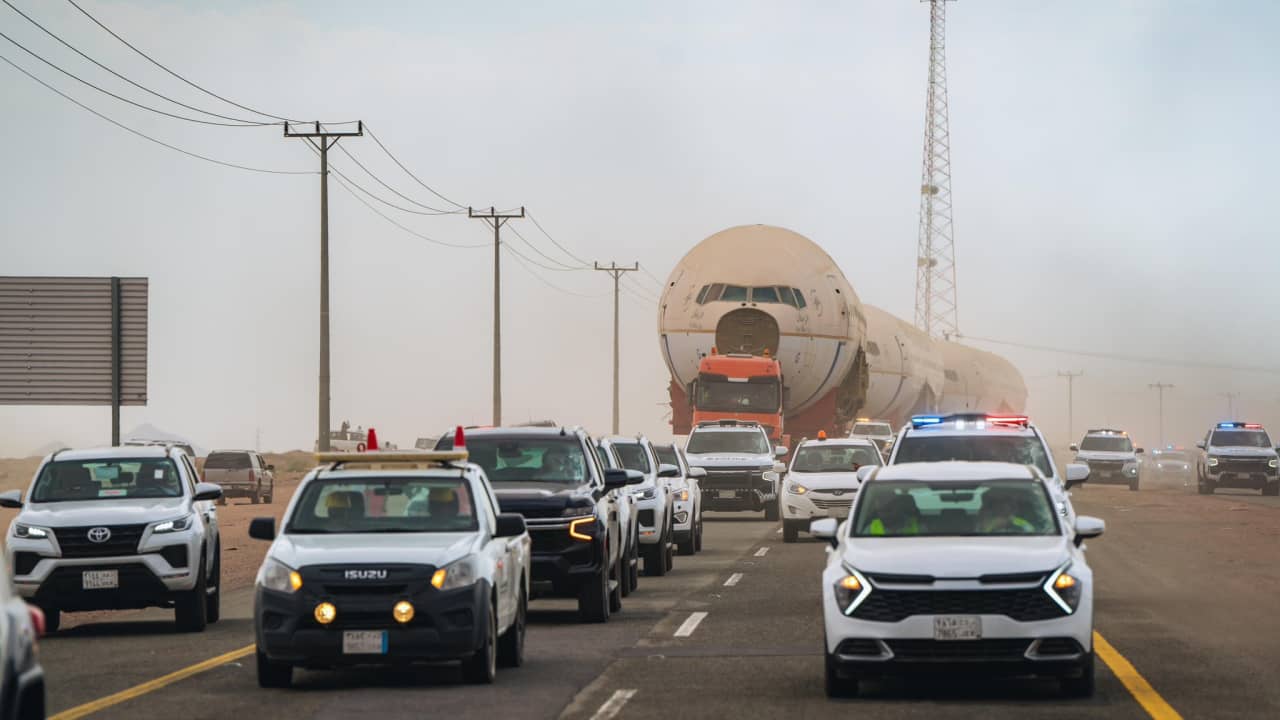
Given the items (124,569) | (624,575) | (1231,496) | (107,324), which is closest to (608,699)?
(124,569)

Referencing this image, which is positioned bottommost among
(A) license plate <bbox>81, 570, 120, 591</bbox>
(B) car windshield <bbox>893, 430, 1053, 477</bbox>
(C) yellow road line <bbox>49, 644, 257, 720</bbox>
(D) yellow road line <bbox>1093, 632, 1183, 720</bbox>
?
(C) yellow road line <bbox>49, 644, 257, 720</bbox>

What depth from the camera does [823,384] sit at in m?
52.4

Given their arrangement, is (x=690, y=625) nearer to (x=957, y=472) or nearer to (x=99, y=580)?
(x=957, y=472)

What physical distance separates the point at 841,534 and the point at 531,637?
4.74 metres

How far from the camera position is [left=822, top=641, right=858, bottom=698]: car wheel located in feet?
42.4

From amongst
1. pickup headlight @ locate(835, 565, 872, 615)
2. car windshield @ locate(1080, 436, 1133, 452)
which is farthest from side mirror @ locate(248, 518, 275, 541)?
car windshield @ locate(1080, 436, 1133, 452)

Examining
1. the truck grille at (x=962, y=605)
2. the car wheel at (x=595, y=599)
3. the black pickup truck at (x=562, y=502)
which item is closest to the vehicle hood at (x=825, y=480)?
the black pickup truck at (x=562, y=502)

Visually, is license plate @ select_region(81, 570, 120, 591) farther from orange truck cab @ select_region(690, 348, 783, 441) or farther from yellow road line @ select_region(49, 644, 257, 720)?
orange truck cab @ select_region(690, 348, 783, 441)

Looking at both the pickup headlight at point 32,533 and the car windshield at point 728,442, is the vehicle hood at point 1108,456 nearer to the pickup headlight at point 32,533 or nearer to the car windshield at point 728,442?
the car windshield at point 728,442

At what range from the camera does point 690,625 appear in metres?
18.5

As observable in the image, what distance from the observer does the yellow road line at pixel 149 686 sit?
12781 mm

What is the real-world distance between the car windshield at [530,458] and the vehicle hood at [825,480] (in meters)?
14.3

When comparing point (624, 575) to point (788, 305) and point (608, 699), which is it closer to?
point (608, 699)

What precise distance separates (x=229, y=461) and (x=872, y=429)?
18.9 m
